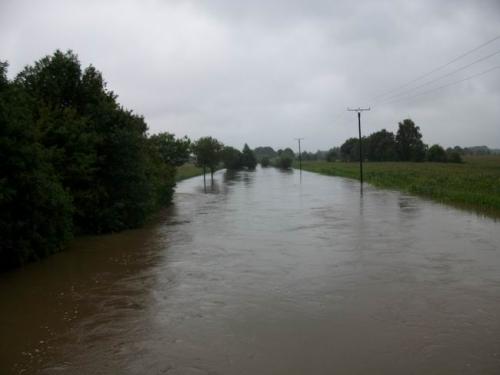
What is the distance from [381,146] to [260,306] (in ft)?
340

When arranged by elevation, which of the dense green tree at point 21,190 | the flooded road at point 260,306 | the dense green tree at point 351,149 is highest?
the dense green tree at point 351,149

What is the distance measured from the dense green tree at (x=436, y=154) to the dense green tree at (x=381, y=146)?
970cm

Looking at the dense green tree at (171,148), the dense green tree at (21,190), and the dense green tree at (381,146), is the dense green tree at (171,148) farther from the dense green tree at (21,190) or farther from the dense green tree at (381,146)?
the dense green tree at (381,146)

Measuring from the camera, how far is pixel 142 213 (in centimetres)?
1752

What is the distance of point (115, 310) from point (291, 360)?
362 centimetres

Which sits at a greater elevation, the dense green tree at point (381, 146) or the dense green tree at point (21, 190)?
the dense green tree at point (381, 146)

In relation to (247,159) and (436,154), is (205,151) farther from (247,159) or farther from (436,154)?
(436,154)

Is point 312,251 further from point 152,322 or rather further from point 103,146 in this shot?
point 103,146

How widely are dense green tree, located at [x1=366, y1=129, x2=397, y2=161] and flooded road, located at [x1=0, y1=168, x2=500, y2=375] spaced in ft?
296

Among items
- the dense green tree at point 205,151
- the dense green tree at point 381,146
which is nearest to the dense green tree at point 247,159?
the dense green tree at point 381,146

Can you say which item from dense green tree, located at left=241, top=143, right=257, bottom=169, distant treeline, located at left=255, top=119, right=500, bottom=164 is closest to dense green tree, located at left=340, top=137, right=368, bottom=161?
distant treeline, located at left=255, top=119, right=500, bottom=164

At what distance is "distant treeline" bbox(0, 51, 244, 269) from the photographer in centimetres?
1054

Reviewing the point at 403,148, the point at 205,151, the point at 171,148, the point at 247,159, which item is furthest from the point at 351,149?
the point at 171,148

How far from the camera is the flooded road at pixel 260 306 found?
583 centimetres
